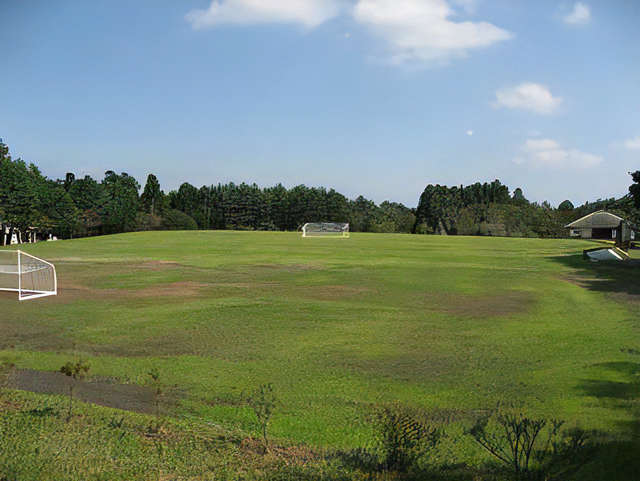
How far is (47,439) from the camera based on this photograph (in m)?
5.10

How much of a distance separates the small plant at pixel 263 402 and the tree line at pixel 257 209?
60908mm

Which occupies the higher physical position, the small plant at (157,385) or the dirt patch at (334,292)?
the dirt patch at (334,292)

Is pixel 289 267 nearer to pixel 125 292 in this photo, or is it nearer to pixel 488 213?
pixel 125 292

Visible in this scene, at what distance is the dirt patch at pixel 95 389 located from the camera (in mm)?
6312

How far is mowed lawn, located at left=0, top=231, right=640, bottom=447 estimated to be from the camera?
639 cm

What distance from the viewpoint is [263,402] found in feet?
21.4

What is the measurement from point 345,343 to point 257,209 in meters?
89.2

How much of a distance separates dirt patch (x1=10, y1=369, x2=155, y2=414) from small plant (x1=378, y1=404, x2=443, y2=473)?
9.70 ft

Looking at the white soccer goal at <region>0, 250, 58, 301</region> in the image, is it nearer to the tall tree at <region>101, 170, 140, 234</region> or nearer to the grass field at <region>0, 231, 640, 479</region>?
the grass field at <region>0, 231, 640, 479</region>

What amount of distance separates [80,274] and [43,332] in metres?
10.4

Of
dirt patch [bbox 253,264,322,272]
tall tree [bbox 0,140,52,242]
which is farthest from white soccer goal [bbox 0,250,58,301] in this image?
tall tree [bbox 0,140,52,242]

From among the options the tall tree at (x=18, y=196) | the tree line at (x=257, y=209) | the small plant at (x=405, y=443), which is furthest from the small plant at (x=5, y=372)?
the tree line at (x=257, y=209)

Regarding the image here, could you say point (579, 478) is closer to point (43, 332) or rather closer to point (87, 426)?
point (87, 426)

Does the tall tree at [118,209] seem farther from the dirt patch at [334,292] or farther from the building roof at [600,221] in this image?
the dirt patch at [334,292]
